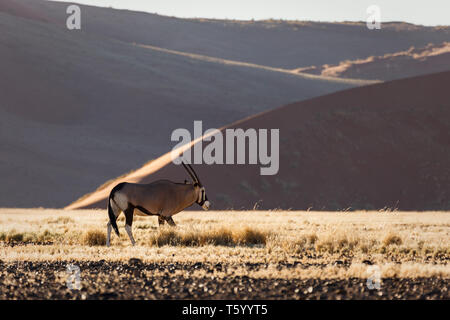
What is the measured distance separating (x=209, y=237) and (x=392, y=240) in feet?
12.9

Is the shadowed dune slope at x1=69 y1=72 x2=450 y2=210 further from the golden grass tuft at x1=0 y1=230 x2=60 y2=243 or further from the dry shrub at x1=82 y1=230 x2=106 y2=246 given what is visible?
the dry shrub at x1=82 y1=230 x2=106 y2=246

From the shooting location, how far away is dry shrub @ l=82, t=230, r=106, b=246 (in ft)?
57.5

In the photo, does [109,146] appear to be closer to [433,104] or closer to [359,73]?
[433,104]

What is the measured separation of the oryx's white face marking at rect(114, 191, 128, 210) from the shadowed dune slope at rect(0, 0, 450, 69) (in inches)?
5686

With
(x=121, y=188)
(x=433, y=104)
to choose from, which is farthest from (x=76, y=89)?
(x=121, y=188)

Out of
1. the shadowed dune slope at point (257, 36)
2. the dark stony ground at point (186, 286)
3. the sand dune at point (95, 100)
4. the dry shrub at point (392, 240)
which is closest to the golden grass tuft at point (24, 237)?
the dark stony ground at point (186, 286)

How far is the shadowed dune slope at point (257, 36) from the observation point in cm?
16488

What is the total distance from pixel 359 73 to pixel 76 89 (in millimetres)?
58455

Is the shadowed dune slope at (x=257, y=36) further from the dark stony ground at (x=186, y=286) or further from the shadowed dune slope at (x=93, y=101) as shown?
the dark stony ground at (x=186, y=286)

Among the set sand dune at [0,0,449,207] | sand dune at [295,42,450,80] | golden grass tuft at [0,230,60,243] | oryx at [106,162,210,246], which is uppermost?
sand dune at [295,42,450,80]

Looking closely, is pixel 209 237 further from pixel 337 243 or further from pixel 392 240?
pixel 392 240

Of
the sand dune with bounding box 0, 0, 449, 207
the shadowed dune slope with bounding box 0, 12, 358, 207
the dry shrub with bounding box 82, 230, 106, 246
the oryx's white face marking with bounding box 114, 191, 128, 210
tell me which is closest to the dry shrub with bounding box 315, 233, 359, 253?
the oryx's white face marking with bounding box 114, 191, 128, 210

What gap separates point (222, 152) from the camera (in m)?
47.2

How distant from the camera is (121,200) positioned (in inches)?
656
